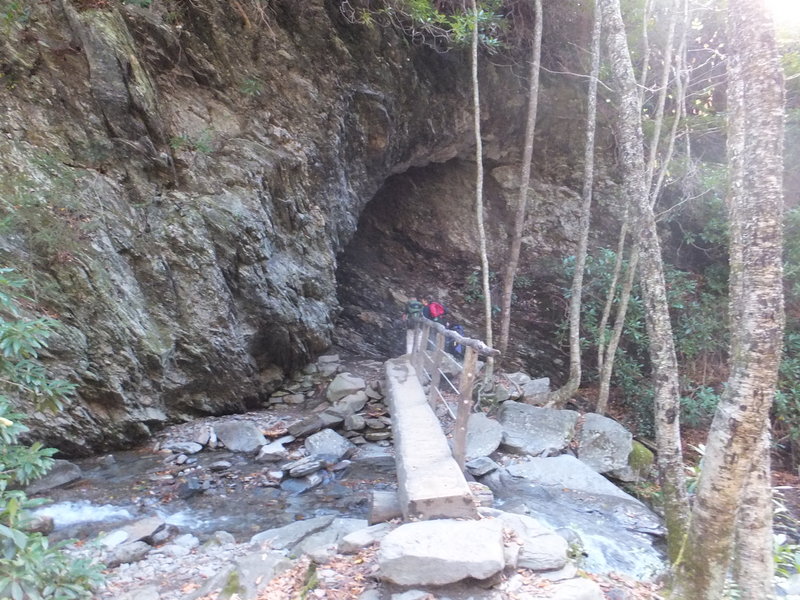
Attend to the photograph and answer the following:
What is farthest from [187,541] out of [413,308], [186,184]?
[413,308]

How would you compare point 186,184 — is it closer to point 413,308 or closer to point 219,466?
point 219,466

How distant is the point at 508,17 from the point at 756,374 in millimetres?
11461

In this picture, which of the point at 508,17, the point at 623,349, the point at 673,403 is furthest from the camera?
the point at 508,17

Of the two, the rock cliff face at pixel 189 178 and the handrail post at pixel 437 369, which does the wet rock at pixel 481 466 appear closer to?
the handrail post at pixel 437 369

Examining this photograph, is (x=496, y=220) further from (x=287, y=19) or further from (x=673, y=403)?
(x=673, y=403)

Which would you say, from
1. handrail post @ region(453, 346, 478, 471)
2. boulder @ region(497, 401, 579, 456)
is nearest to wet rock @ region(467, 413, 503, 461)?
boulder @ region(497, 401, 579, 456)

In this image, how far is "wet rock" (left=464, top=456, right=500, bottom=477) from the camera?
18.5ft

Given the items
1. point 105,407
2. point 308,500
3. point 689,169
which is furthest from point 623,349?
point 105,407

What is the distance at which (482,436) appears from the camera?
21.2 ft

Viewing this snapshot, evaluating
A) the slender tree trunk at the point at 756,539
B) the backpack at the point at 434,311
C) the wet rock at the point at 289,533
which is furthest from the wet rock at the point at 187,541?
the backpack at the point at 434,311

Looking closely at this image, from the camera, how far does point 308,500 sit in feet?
17.9

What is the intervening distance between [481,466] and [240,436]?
3489 millimetres

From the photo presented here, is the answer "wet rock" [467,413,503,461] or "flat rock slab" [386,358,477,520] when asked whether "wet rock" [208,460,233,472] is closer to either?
"flat rock slab" [386,358,477,520]

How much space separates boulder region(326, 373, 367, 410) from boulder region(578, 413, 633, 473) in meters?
3.77
